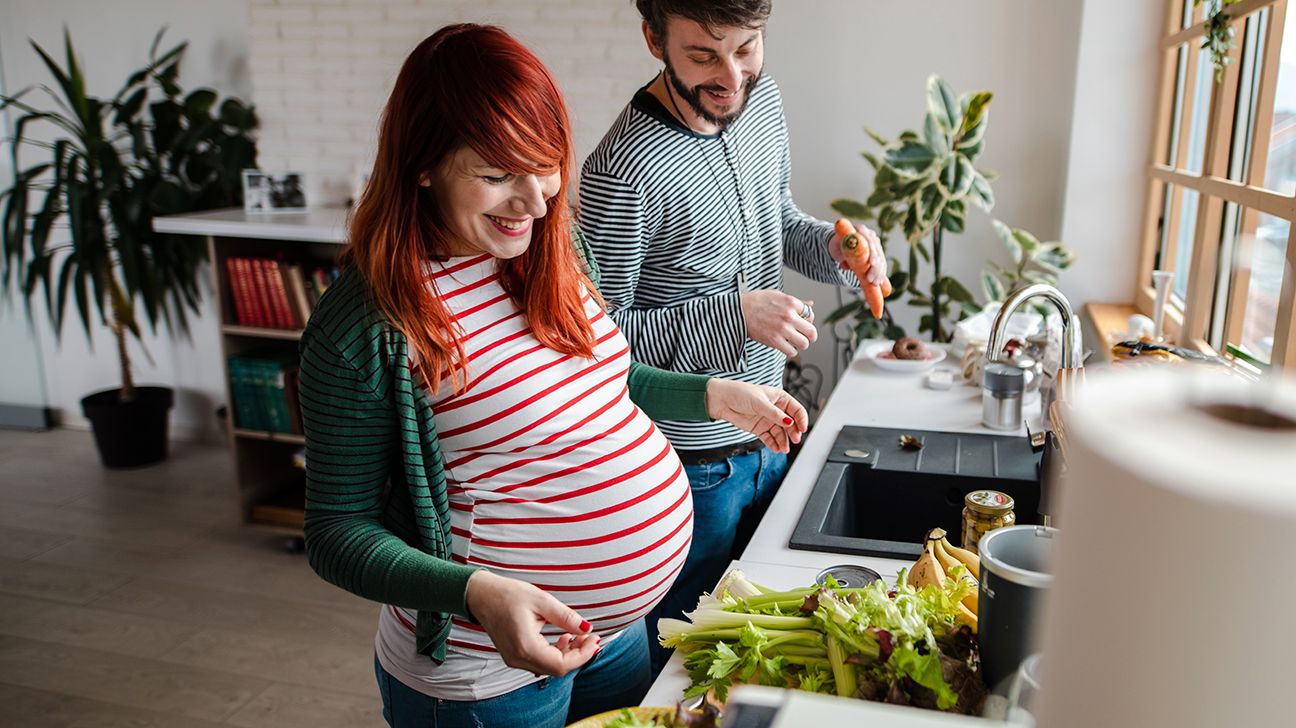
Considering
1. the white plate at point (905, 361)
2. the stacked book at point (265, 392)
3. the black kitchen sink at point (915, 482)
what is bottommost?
the stacked book at point (265, 392)

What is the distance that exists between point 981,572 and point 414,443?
2.05 feet

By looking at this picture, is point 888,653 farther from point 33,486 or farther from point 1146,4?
point 33,486

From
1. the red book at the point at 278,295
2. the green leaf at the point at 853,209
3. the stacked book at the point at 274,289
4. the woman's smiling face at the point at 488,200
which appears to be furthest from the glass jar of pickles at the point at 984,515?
the red book at the point at 278,295

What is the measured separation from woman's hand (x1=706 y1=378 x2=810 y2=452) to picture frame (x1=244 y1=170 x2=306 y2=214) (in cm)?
299

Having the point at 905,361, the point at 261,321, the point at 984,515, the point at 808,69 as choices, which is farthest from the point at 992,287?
the point at 261,321

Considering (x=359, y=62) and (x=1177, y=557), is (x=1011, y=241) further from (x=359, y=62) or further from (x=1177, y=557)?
(x=1177, y=557)

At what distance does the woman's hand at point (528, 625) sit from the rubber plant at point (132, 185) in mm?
3564

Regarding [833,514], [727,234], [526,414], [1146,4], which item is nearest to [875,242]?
[727,234]

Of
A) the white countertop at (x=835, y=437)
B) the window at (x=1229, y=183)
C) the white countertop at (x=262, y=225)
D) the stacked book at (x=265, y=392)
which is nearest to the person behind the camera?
the white countertop at (x=835, y=437)

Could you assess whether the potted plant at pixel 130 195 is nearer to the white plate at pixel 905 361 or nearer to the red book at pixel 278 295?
the red book at pixel 278 295

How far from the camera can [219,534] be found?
388 centimetres

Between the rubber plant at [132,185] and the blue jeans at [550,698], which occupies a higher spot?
the rubber plant at [132,185]

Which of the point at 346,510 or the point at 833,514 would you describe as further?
the point at 833,514

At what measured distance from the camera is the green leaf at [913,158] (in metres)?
3.01
